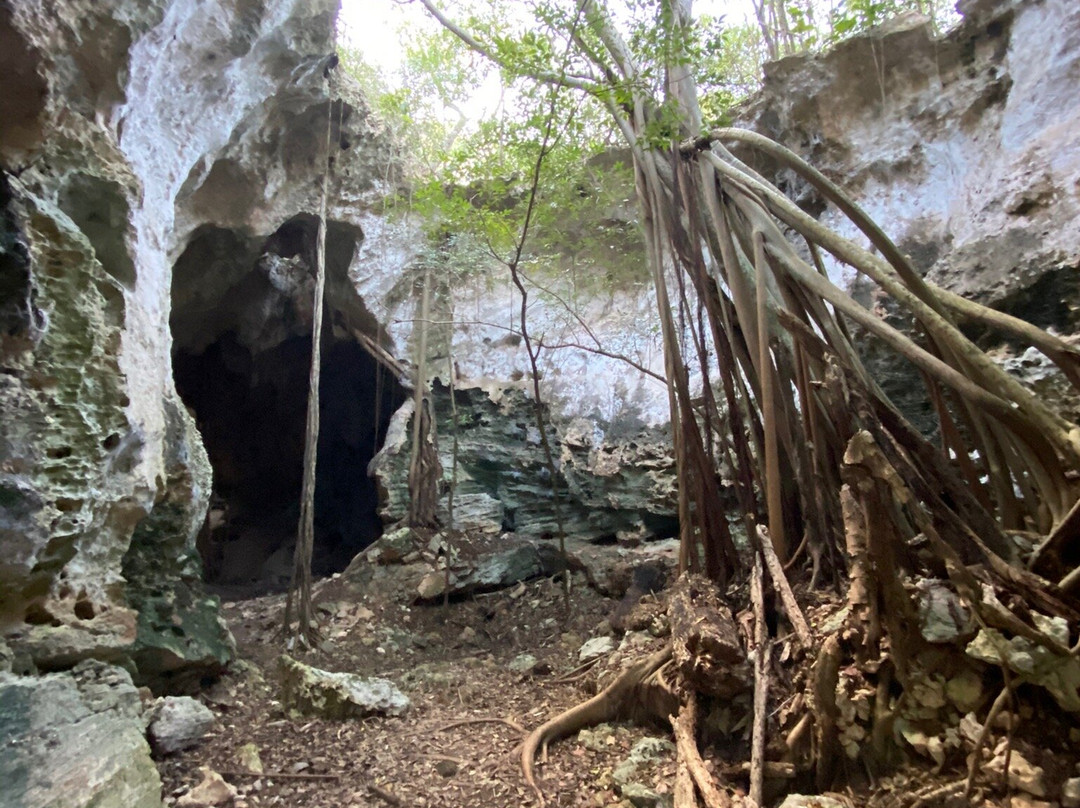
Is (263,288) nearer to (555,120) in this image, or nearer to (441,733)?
(555,120)

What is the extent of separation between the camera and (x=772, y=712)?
6.21ft

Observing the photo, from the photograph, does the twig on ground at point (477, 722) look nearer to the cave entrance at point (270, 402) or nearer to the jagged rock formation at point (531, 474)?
the jagged rock formation at point (531, 474)

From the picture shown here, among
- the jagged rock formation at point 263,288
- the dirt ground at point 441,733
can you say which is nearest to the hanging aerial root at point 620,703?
the dirt ground at point 441,733

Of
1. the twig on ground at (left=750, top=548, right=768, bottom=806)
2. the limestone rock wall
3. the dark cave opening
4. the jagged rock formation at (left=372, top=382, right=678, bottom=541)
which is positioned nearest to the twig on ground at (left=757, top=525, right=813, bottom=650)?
the twig on ground at (left=750, top=548, right=768, bottom=806)

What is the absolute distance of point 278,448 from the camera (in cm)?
959

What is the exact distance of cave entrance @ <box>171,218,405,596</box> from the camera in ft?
22.9

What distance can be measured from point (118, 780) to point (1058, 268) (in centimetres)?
485

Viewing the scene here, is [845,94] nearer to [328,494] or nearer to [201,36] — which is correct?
[201,36]

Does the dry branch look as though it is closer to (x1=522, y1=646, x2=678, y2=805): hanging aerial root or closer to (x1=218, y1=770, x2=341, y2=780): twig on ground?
(x1=522, y1=646, x2=678, y2=805): hanging aerial root

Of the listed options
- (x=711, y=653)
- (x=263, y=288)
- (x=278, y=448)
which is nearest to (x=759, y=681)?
(x=711, y=653)

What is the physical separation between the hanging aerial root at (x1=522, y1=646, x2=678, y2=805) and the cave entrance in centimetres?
503

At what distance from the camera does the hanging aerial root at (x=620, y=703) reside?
241cm

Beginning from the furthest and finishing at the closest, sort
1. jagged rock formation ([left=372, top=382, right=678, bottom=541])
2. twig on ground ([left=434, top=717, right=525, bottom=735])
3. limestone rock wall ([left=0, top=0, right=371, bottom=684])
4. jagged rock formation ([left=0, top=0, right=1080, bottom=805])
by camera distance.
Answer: jagged rock formation ([left=372, top=382, right=678, bottom=541]) → twig on ground ([left=434, top=717, right=525, bottom=735]) → jagged rock formation ([left=0, top=0, right=1080, bottom=805]) → limestone rock wall ([left=0, top=0, right=371, bottom=684])

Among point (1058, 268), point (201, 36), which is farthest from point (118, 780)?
point (1058, 268)
